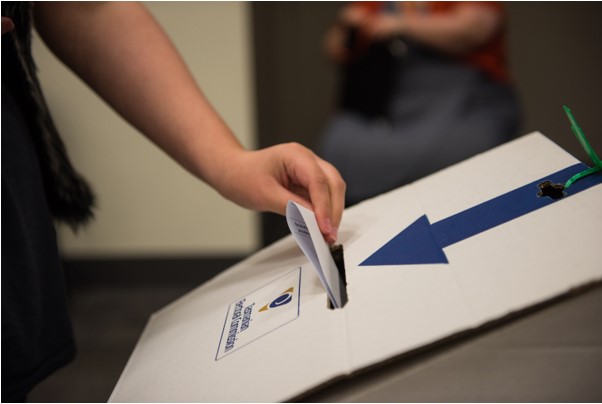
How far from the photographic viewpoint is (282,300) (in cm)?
46

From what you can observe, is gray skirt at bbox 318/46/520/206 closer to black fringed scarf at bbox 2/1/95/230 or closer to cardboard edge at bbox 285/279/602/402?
black fringed scarf at bbox 2/1/95/230

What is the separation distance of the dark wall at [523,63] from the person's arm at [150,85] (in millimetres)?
1488

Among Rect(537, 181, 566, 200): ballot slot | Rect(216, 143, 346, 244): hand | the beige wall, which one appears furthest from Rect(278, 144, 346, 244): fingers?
the beige wall

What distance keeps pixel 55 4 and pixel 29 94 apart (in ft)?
0.42

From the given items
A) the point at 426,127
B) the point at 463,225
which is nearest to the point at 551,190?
the point at 463,225

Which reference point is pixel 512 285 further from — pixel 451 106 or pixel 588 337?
pixel 451 106

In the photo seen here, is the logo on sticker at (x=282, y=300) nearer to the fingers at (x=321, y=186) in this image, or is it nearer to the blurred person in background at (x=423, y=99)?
the fingers at (x=321, y=186)

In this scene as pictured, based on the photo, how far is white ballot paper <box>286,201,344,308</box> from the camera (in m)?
0.42

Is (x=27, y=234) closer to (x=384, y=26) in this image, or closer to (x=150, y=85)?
(x=150, y=85)

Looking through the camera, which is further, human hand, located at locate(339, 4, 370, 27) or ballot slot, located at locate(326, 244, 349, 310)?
human hand, located at locate(339, 4, 370, 27)

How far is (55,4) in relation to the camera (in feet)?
1.95

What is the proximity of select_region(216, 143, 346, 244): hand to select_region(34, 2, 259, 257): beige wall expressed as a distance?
1.33m

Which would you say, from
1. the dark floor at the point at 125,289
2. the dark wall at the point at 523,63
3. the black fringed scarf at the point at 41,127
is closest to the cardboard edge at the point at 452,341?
the black fringed scarf at the point at 41,127

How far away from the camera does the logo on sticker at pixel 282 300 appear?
1.49 feet
